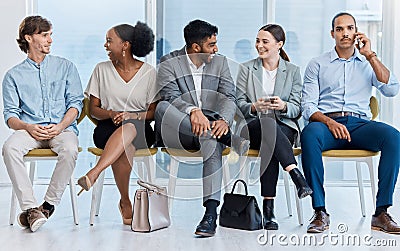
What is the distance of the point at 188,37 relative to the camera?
13.9 ft

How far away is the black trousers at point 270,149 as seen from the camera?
154 inches

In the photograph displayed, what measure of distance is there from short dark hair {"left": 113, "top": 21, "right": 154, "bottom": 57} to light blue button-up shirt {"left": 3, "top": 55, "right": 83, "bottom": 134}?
40cm

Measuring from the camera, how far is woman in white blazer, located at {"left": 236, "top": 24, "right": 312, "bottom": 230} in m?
3.94

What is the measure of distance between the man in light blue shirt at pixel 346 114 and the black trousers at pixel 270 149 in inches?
4.8

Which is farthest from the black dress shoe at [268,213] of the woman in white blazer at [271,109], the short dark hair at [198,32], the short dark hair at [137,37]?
the short dark hair at [137,37]

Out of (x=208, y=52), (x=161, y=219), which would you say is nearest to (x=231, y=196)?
(x=161, y=219)

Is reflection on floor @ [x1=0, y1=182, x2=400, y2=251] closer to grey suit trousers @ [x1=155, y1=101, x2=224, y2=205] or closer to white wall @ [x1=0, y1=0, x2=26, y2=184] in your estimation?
grey suit trousers @ [x1=155, y1=101, x2=224, y2=205]

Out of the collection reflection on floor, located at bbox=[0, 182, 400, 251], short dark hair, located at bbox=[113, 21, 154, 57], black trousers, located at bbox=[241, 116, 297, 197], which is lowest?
reflection on floor, located at bbox=[0, 182, 400, 251]

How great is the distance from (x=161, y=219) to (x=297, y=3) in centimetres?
253

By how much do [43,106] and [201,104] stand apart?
918mm

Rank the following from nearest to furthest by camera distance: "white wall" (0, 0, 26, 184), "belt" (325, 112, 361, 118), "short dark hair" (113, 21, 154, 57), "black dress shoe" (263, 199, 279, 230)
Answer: "black dress shoe" (263, 199, 279, 230), "belt" (325, 112, 361, 118), "short dark hair" (113, 21, 154, 57), "white wall" (0, 0, 26, 184)

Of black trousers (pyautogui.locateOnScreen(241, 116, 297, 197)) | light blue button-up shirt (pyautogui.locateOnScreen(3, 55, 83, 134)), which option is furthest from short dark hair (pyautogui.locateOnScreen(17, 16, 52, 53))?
black trousers (pyautogui.locateOnScreen(241, 116, 297, 197))

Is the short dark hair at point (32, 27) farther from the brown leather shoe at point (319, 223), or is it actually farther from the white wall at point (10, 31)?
the brown leather shoe at point (319, 223)

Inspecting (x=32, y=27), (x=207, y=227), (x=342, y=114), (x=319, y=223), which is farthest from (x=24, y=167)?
(x=342, y=114)
